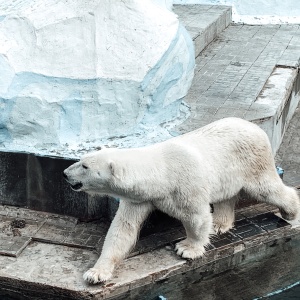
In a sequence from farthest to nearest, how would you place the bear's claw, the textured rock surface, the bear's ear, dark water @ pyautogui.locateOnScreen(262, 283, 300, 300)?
the textured rock surface, dark water @ pyautogui.locateOnScreen(262, 283, 300, 300), the bear's claw, the bear's ear

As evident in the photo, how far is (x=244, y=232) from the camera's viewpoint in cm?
567

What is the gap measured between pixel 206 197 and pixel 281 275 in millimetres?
1265

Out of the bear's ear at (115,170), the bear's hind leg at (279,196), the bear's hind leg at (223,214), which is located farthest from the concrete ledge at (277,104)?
the bear's ear at (115,170)

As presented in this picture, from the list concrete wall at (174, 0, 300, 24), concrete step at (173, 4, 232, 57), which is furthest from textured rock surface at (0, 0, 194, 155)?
concrete wall at (174, 0, 300, 24)

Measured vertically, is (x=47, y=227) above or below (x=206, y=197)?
below

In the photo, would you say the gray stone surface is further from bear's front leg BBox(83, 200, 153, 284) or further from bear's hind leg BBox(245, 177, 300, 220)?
bear's front leg BBox(83, 200, 153, 284)

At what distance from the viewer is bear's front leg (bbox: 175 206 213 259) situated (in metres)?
5.04

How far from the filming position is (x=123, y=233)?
5066 millimetres

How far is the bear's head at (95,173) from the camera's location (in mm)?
4660

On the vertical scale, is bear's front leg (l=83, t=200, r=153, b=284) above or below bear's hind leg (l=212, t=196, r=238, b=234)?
above

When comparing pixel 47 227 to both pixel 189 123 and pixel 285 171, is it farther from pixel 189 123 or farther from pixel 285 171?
pixel 285 171

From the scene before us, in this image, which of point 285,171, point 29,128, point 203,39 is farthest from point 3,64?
point 203,39

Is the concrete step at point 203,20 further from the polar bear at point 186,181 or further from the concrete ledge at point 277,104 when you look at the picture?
the polar bear at point 186,181

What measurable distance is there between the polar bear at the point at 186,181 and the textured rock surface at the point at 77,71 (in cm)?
99
